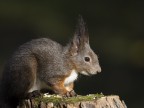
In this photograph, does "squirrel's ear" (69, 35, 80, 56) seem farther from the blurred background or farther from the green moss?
the blurred background

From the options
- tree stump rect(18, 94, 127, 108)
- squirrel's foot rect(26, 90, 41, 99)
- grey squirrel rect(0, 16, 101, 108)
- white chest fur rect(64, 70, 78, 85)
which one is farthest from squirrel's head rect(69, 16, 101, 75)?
tree stump rect(18, 94, 127, 108)

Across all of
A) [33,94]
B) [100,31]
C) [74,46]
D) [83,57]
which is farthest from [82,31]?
[100,31]

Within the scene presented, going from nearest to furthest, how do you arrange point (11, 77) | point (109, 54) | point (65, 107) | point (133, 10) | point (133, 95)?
point (65, 107), point (11, 77), point (133, 95), point (109, 54), point (133, 10)

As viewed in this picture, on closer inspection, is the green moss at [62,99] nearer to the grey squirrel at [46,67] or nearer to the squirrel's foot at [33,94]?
the squirrel's foot at [33,94]

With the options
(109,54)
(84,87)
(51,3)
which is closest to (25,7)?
(51,3)

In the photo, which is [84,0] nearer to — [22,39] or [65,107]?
[22,39]

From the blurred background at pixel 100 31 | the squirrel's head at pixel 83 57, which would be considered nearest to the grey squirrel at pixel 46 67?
the squirrel's head at pixel 83 57
